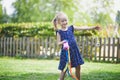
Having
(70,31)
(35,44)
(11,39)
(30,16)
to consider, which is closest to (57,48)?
(35,44)

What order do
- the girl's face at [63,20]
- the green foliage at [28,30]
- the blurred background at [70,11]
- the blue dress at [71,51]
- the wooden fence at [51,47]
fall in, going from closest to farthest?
the girl's face at [63,20] < the blue dress at [71,51] < the wooden fence at [51,47] < the green foliage at [28,30] < the blurred background at [70,11]

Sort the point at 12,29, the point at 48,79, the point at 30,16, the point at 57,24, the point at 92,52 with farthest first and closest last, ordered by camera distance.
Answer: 1. the point at 30,16
2. the point at 12,29
3. the point at 92,52
4. the point at 48,79
5. the point at 57,24

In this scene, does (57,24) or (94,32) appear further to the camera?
(94,32)

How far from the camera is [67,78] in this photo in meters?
7.79

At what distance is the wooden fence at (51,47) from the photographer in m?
14.0

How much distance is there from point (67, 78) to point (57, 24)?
1846 mm

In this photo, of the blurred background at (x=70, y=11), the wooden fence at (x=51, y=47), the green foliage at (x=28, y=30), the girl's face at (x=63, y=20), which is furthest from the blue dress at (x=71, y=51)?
the blurred background at (x=70, y=11)

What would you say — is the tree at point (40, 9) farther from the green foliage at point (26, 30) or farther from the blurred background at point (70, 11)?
the green foliage at point (26, 30)

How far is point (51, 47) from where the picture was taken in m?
15.5

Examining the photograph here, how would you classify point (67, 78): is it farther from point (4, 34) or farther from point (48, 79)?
point (4, 34)

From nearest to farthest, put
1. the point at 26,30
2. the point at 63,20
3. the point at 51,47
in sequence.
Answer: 1. the point at 63,20
2. the point at 51,47
3. the point at 26,30

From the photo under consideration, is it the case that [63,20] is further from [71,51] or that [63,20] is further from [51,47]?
[51,47]

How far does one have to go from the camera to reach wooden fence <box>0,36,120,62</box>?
14.0 meters

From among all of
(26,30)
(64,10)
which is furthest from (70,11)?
(26,30)
